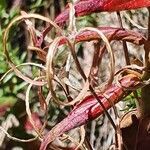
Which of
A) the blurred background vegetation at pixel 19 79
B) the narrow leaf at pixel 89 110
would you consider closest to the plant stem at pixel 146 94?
the narrow leaf at pixel 89 110

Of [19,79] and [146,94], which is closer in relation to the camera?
[146,94]

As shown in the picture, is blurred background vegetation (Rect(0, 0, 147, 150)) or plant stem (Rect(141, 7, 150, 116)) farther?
blurred background vegetation (Rect(0, 0, 147, 150))

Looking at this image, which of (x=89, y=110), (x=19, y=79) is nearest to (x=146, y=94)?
(x=89, y=110)

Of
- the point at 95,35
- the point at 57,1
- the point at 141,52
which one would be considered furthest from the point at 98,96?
the point at 57,1

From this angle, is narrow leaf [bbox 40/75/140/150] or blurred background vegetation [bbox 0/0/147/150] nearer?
narrow leaf [bbox 40/75/140/150]

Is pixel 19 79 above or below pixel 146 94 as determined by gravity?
below

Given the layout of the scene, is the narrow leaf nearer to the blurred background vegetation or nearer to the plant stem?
the plant stem

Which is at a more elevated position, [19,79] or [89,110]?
[89,110]

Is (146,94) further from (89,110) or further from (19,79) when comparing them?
(19,79)

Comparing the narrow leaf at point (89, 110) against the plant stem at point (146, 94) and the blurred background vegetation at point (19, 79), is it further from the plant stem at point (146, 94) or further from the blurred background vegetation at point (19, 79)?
the blurred background vegetation at point (19, 79)

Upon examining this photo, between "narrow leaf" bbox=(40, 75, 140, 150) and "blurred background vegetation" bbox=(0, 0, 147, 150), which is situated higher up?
"narrow leaf" bbox=(40, 75, 140, 150)

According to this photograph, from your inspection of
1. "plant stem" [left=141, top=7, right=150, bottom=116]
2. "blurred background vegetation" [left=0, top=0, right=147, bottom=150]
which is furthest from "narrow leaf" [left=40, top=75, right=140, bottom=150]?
"blurred background vegetation" [left=0, top=0, right=147, bottom=150]
